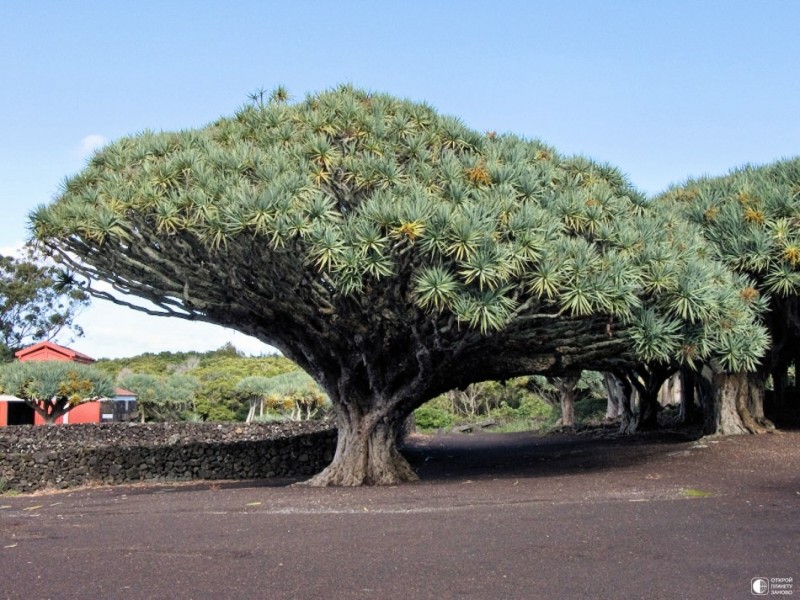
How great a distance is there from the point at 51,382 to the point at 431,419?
60.4ft

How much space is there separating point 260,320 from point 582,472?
6.19m

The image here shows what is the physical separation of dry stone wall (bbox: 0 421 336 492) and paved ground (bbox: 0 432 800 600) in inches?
125

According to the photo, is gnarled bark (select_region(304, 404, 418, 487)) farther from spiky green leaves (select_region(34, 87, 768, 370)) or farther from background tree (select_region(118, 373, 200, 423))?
background tree (select_region(118, 373, 200, 423))

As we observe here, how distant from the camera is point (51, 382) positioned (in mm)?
24703

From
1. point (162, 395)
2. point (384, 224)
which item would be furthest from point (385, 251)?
point (162, 395)

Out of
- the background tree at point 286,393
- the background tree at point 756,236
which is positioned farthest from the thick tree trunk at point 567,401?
the background tree at point 756,236

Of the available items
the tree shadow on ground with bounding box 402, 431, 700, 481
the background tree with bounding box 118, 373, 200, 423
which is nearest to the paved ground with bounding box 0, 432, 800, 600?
the tree shadow on ground with bounding box 402, 431, 700, 481

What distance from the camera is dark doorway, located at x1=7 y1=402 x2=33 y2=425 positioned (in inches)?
1357

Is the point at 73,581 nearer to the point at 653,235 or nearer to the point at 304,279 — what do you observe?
the point at 304,279

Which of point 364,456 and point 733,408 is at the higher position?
point 733,408

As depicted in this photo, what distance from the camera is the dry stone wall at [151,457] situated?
17.1m

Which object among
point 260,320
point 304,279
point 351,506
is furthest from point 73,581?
point 260,320

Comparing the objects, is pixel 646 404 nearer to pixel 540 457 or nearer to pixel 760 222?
pixel 540 457

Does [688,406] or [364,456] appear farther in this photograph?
[688,406]
